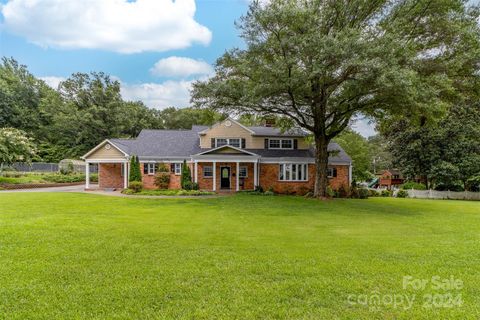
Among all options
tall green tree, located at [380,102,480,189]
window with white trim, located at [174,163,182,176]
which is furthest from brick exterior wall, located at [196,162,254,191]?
tall green tree, located at [380,102,480,189]

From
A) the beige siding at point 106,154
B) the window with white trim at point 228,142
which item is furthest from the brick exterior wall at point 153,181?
the window with white trim at point 228,142

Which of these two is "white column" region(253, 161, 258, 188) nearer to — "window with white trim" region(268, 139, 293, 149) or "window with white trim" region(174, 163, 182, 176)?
"window with white trim" region(268, 139, 293, 149)

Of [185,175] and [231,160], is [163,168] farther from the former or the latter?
[231,160]

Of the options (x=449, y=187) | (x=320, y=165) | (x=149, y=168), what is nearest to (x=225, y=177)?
(x=149, y=168)

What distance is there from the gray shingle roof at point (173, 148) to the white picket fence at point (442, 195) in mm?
8385

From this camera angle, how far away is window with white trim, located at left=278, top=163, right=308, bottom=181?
24.5m

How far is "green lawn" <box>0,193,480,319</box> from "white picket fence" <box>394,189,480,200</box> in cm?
1955

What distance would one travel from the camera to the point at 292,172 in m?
24.6

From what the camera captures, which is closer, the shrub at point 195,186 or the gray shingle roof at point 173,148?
the shrub at point 195,186

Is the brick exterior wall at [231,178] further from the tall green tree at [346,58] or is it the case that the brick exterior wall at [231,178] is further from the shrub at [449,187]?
the shrub at [449,187]

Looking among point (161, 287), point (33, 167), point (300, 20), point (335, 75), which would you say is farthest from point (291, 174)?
point (33, 167)

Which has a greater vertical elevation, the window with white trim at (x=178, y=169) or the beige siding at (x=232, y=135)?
the beige siding at (x=232, y=135)

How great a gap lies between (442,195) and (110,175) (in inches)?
1192

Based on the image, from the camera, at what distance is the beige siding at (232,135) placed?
2567 cm
